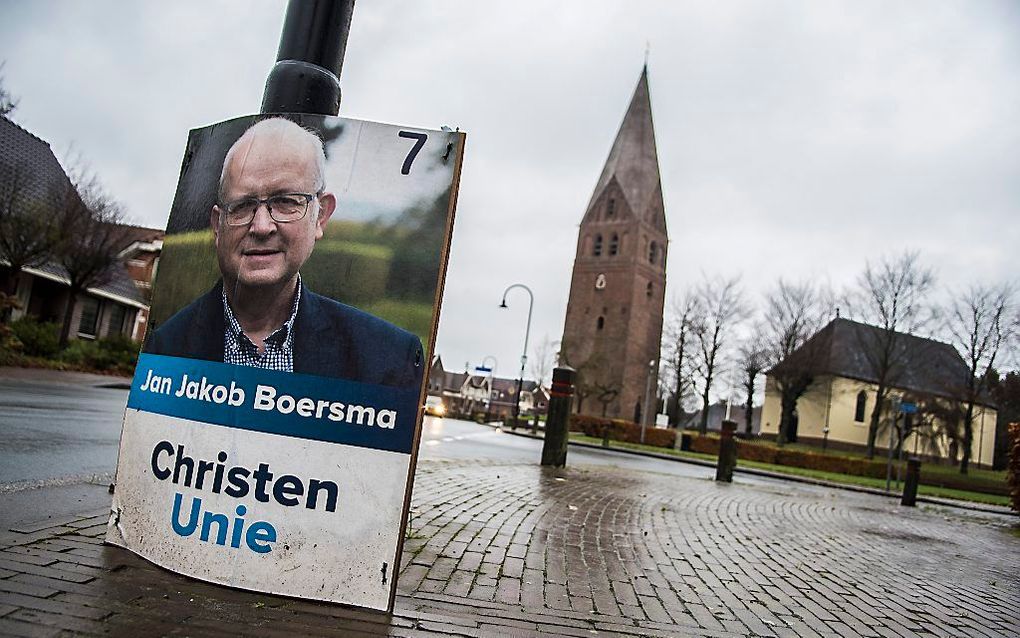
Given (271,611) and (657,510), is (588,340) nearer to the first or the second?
(657,510)

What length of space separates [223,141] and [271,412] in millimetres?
1594

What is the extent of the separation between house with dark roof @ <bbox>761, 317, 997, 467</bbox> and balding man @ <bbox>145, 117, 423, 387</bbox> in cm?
5231

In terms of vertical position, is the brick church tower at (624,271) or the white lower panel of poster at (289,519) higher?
the brick church tower at (624,271)

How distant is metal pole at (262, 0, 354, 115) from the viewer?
13.5 ft

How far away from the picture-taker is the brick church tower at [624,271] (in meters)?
69.0

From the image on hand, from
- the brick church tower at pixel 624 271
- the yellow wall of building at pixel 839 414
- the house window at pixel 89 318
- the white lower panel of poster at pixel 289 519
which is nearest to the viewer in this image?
the white lower panel of poster at pixel 289 519

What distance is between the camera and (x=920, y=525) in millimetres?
11930

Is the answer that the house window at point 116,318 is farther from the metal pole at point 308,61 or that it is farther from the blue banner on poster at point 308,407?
the blue banner on poster at point 308,407

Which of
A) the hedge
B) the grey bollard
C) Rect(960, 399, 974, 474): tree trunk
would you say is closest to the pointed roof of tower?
the hedge

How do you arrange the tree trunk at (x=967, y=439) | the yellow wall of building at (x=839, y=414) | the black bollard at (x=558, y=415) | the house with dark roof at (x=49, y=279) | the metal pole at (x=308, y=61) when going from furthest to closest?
the yellow wall of building at (x=839, y=414), the tree trunk at (x=967, y=439), the house with dark roof at (x=49, y=279), the black bollard at (x=558, y=415), the metal pole at (x=308, y=61)

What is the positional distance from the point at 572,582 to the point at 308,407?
6.64ft

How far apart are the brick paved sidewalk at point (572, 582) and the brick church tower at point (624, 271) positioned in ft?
194

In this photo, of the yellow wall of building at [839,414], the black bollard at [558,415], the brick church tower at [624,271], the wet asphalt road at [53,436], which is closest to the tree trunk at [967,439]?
the yellow wall of building at [839,414]

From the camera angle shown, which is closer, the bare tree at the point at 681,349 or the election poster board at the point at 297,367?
the election poster board at the point at 297,367
